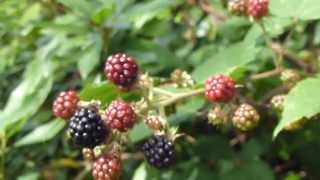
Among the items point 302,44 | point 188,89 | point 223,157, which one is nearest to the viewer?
point 188,89

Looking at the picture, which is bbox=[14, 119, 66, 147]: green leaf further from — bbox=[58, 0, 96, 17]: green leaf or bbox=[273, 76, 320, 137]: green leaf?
bbox=[273, 76, 320, 137]: green leaf

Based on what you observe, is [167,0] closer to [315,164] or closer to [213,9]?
[213,9]

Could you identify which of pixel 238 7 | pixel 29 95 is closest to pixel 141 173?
pixel 29 95

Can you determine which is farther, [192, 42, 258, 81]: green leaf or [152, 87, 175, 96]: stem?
[192, 42, 258, 81]: green leaf

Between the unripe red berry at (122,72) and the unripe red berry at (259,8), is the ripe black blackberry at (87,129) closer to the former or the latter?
the unripe red berry at (122,72)

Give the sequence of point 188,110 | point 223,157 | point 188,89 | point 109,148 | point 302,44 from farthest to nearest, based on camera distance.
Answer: point 302,44 < point 223,157 < point 188,110 < point 188,89 < point 109,148

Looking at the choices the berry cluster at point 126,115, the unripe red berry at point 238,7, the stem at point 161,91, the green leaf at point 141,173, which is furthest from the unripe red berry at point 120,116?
the unripe red berry at point 238,7

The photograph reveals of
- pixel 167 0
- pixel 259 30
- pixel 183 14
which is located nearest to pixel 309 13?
pixel 259 30

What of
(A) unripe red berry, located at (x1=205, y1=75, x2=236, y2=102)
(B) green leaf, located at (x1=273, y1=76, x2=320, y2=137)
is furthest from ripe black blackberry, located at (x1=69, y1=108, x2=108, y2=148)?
(B) green leaf, located at (x1=273, y1=76, x2=320, y2=137)
